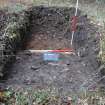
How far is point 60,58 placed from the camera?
21.5ft

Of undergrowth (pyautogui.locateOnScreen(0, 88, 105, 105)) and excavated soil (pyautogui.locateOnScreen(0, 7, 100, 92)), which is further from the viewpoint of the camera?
excavated soil (pyautogui.locateOnScreen(0, 7, 100, 92))

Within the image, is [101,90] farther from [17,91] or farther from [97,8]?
[97,8]

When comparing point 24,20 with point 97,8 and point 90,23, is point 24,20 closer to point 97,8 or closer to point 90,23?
point 90,23

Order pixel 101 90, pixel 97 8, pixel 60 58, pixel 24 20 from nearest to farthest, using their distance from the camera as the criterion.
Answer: pixel 101 90, pixel 60 58, pixel 24 20, pixel 97 8

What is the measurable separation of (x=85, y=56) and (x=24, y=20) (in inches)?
77.0

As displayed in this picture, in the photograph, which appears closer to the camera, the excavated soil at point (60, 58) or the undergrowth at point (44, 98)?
the undergrowth at point (44, 98)

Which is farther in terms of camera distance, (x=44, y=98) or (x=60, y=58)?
(x=60, y=58)

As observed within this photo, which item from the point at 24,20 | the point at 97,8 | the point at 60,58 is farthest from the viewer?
the point at 97,8

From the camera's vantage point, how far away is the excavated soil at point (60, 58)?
5.17 metres

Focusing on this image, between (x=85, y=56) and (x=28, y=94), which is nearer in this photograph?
(x=28, y=94)

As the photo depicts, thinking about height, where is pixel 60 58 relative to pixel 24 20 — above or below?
below

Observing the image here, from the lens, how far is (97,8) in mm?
9359

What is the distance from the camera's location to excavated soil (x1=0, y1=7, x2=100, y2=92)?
517cm

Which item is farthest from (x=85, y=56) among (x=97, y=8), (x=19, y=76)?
(x=97, y=8)
